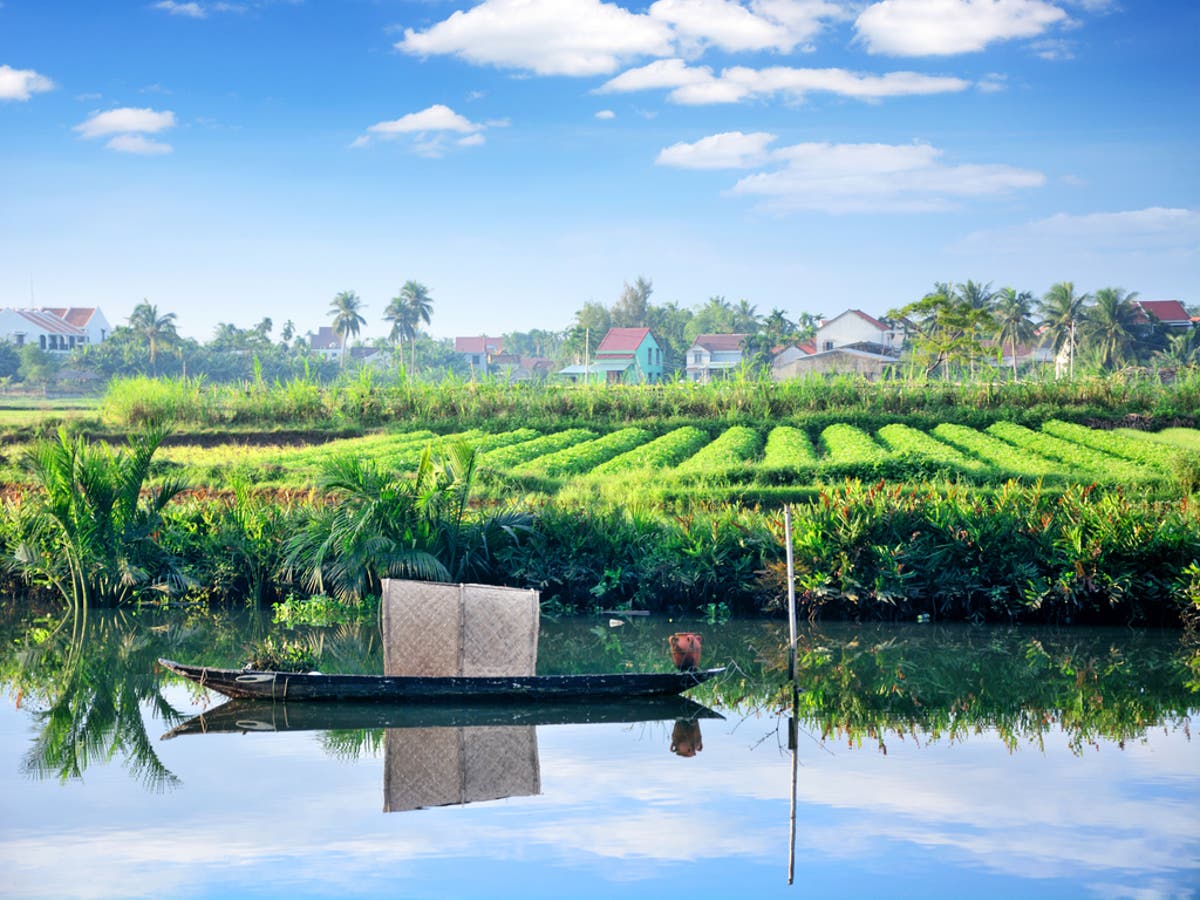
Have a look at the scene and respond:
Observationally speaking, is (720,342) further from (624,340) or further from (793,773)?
(793,773)

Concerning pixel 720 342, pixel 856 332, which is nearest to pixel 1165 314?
pixel 856 332

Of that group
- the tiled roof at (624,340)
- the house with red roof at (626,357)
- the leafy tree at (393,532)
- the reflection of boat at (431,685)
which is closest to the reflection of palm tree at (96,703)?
the reflection of boat at (431,685)

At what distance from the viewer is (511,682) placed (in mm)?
11812

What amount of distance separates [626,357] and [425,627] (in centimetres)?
6076

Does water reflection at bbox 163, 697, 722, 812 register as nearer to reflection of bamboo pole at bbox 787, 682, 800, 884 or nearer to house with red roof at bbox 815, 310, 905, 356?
reflection of bamboo pole at bbox 787, 682, 800, 884

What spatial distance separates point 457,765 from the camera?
10.6 metres

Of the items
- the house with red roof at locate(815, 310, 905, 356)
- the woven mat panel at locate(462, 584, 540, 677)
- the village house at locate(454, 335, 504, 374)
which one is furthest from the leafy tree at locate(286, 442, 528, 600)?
the village house at locate(454, 335, 504, 374)

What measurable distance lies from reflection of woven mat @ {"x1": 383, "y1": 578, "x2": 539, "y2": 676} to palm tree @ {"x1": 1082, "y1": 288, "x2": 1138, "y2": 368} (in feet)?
205

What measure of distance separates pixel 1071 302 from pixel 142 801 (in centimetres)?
6781

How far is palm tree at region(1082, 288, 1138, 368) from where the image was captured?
68.8 m

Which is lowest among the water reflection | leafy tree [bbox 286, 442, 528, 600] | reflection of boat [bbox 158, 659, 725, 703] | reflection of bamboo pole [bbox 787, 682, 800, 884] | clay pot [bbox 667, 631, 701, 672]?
reflection of bamboo pole [bbox 787, 682, 800, 884]

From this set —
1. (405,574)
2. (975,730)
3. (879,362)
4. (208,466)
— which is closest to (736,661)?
(975,730)

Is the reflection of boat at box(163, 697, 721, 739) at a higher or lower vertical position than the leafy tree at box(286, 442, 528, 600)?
lower

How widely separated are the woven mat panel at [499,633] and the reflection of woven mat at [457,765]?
63cm
